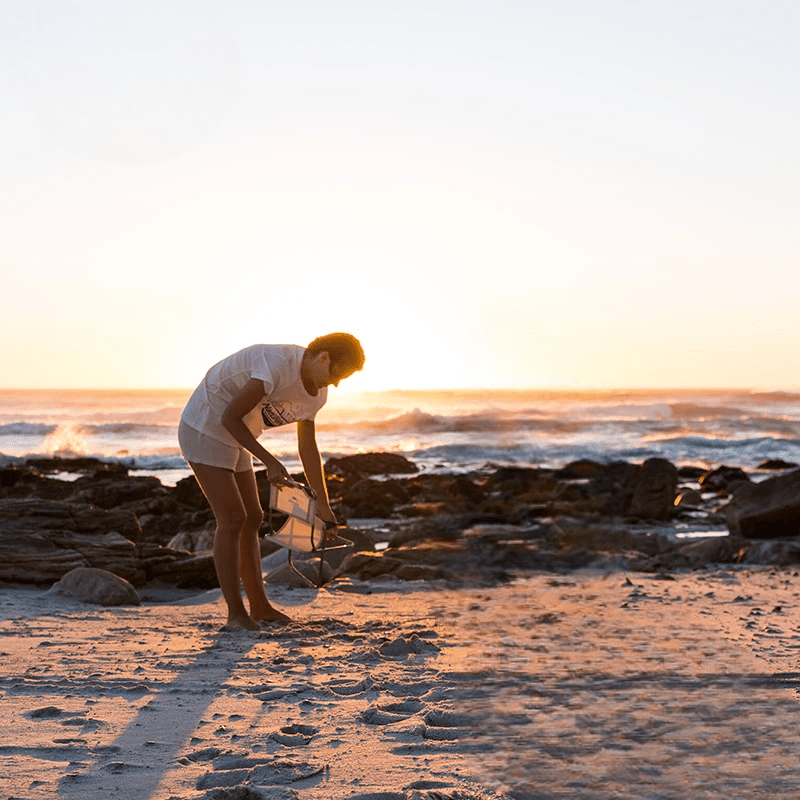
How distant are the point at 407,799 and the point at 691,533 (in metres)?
8.75

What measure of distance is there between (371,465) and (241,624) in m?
15.1

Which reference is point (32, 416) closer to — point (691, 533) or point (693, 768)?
point (691, 533)

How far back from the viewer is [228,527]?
4637 millimetres

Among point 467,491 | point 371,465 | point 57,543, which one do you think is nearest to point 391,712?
point 57,543

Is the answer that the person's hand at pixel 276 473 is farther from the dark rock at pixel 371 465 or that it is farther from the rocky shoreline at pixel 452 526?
the dark rock at pixel 371 465

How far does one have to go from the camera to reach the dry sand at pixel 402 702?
2.55 meters

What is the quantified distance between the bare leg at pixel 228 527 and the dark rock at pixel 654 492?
321 inches

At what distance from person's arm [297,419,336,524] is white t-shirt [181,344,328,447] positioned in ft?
0.47

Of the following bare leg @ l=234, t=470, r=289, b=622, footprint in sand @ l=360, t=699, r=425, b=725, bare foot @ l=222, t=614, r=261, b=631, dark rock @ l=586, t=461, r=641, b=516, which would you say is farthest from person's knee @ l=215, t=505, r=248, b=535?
dark rock @ l=586, t=461, r=641, b=516

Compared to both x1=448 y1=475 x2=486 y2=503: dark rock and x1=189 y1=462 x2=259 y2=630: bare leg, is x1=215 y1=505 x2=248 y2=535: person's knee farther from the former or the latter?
x1=448 y1=475 x2=486 y2=503: dark rock

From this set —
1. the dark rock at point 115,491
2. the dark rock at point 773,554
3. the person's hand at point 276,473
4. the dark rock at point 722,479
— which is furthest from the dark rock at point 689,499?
the person's hand at point 276,473

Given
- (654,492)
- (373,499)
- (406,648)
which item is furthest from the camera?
(373,499)

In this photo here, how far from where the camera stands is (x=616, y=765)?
8.83 ft

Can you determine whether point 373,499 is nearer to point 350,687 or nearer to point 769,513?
point 769,513
